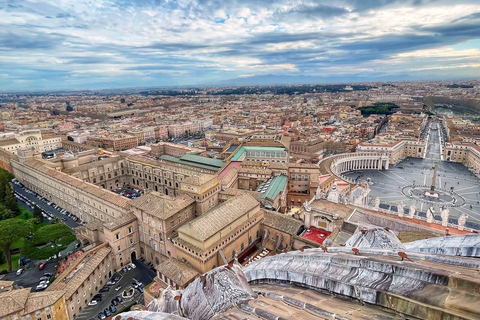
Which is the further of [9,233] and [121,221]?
[121,221]

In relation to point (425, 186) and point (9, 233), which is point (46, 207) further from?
point (425, 186)

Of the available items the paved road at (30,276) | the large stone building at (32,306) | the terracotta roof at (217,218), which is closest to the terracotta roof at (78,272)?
the large stone building at (32,306)

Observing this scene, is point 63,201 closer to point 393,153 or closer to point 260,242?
point 260,242

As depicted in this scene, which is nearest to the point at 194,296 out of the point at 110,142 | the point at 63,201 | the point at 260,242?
the point at 260,242

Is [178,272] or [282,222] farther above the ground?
[282,222]

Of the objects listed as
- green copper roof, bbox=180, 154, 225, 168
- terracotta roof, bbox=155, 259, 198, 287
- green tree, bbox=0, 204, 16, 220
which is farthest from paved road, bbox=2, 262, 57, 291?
green copper roof, bbox=180, 154, 225, 168

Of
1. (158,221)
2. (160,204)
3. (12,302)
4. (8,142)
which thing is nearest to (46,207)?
(160,204)
